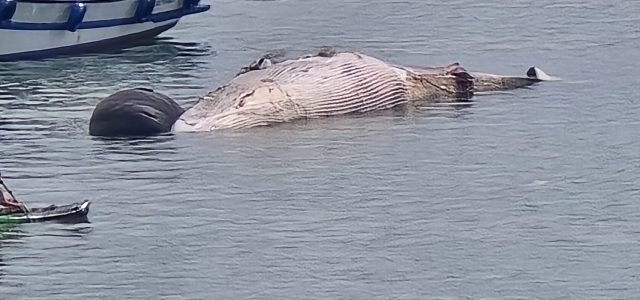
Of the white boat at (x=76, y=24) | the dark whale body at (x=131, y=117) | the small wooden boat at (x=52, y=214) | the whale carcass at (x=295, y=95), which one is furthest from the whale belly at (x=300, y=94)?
the white boat at (x=76, y=24)

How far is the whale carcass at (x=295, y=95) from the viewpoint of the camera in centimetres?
2191

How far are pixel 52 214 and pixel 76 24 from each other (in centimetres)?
1256

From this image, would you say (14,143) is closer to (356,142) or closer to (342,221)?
(356,142)

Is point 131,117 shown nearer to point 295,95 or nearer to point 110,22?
point 295,95

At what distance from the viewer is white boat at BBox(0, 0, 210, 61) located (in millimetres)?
28703

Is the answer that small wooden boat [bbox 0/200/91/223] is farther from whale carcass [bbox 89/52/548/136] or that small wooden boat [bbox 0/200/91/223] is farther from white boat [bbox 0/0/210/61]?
white boat [bbox 0/0/210/61]

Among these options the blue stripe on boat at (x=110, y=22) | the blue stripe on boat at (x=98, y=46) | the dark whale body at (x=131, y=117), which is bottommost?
the blue stripe on boat at (x=98, y=46)

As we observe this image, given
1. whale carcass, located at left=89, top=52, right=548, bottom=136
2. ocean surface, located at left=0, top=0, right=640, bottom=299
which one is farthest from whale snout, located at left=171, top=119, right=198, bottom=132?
ocean surface, located at left=0, top=0, right=640, bottom=299

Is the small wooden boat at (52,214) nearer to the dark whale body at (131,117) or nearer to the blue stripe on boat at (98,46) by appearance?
the dark whale body at (131,117)

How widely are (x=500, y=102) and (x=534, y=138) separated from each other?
263 cm

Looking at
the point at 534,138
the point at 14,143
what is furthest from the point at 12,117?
the point at 534,138

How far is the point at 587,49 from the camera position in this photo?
1115 inches

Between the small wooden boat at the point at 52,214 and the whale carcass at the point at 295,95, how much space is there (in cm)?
417

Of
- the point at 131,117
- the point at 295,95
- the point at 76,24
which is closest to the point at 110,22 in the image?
the point at 76,24
